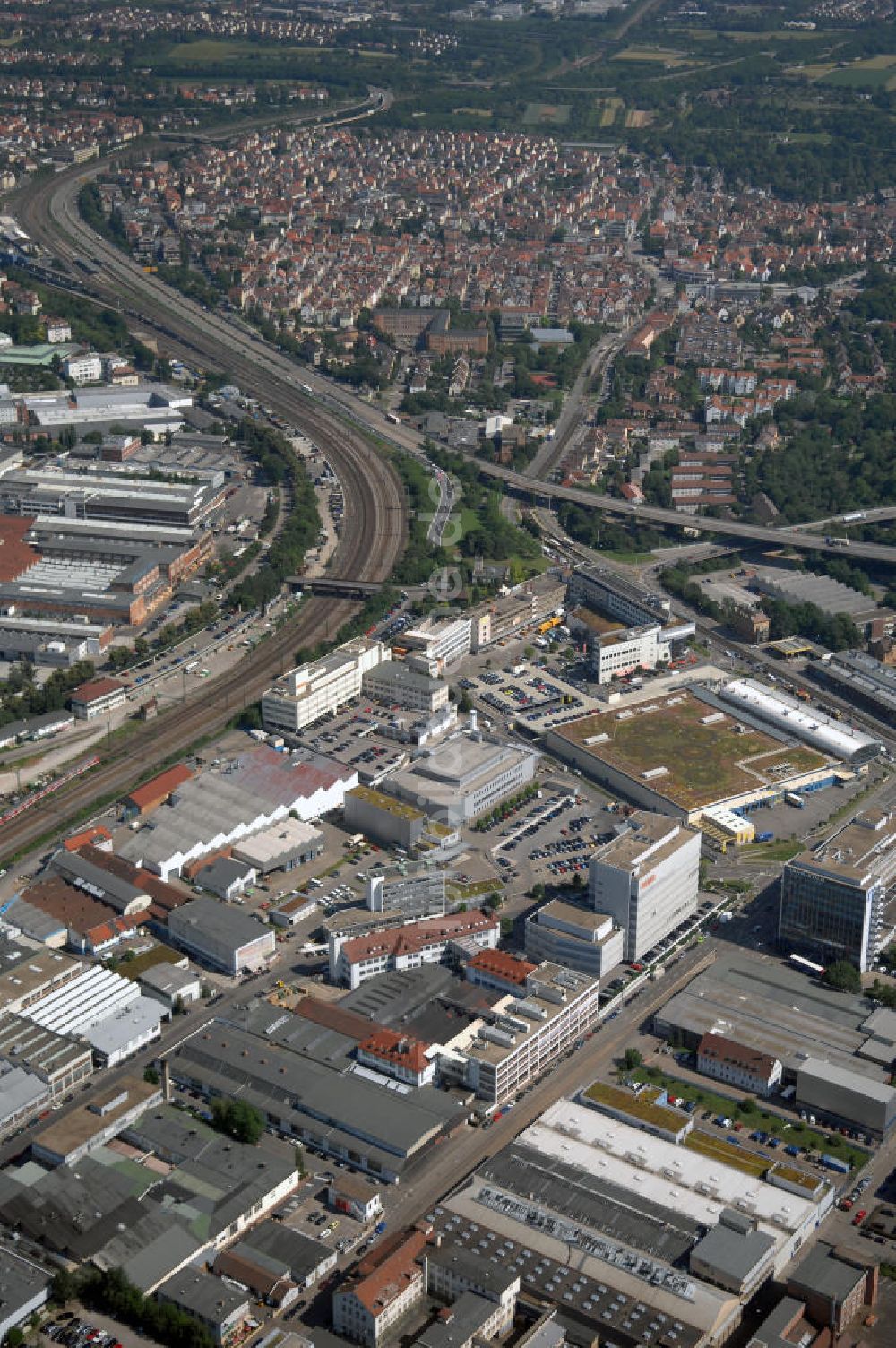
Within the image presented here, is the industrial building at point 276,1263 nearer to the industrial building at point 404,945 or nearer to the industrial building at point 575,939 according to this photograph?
the industrial building at point 404,945

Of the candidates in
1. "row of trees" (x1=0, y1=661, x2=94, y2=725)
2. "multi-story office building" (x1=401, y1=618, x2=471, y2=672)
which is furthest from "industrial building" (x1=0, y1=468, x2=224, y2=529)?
"multi-story office building" (x1=401, y1=618, x2=471, y2=672)

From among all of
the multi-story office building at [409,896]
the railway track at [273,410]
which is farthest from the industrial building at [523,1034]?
the railway track at [273,410]

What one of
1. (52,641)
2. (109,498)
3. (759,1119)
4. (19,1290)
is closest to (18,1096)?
(19,1290)

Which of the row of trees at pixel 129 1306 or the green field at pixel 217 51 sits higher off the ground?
the green field at pixel 217 51

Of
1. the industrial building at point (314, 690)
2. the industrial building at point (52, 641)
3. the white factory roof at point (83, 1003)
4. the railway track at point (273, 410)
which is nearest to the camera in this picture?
the white factory roof at point (83, 1003)

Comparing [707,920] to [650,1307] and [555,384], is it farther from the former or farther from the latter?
[555,384]

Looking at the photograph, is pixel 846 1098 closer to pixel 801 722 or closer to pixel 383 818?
pixel 383 818

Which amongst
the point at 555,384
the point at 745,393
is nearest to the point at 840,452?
the point at 745,393
